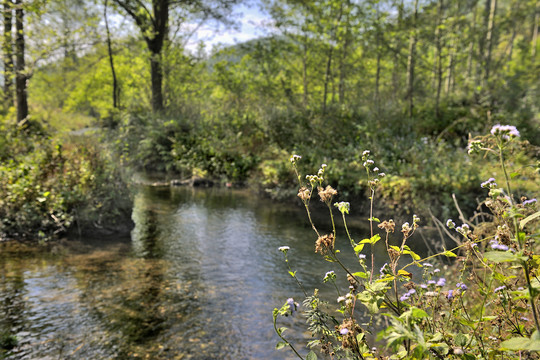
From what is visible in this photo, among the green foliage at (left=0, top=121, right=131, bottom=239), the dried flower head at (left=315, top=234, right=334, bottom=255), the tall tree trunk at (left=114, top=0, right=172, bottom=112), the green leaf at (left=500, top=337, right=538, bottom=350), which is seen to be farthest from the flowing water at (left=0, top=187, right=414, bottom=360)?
the tall tree trunk at (left=114, top=0, right=172, bottom=112)

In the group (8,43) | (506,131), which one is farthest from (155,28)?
(506,131)

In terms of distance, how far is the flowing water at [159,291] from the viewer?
3605 mm

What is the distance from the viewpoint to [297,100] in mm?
16094

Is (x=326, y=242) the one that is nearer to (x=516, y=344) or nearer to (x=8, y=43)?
(x=516, y=344)

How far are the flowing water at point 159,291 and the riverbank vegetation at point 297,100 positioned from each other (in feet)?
7.69

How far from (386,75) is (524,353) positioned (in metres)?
26.5

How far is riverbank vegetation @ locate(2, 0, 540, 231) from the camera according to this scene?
9.61 metres

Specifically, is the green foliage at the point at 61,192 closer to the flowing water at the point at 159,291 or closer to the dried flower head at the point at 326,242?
the flowing water at the point at 159,291

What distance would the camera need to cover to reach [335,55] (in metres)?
15.2

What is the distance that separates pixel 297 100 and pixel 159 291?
499 inches

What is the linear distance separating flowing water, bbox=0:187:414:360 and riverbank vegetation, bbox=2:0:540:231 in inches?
92.2

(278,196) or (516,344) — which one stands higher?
(516,344)

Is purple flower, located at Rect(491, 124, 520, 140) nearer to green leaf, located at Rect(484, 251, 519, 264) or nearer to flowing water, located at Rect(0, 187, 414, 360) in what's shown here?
green leaf, located at Rect(484, 251, 519, 264)

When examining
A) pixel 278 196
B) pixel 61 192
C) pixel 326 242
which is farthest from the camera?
pixel 278 196
